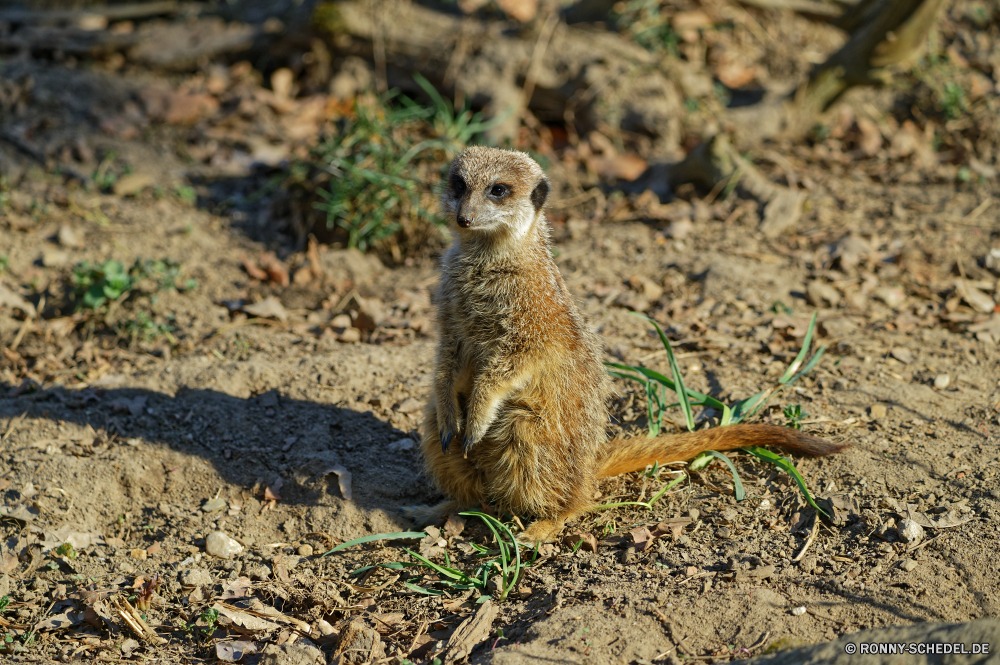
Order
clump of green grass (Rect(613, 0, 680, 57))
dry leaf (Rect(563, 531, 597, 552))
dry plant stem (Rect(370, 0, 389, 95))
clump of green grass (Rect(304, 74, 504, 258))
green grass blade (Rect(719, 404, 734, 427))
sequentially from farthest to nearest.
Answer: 1. clump of green grass (Rect(613, 0, 680, 57))
2. dry plant stem (Rect(370, 0, 389, 95))
3. clump of green grass (Rect(304, 74, 504, 258))
4. green grass blade (Rect(719, 404, 734, 427))
5. dry leaf (Rect(563, 531, 597, 552))

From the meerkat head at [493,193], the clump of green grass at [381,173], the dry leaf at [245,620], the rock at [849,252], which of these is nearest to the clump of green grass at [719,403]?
the meerkat head at [493,193]

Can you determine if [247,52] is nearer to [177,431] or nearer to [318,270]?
[318,270]

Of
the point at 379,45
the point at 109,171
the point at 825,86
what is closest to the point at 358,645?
the point at 109,171

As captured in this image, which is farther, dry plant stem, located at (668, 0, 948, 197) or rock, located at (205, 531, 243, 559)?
dry plant stem, located at (668, 0, 948, 197)

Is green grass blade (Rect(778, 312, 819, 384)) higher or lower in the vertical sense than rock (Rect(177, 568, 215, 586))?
higher

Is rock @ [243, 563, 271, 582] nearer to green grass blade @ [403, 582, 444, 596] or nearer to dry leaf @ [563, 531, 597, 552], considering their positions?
green grass blade @ [403, 582, 444, 596]

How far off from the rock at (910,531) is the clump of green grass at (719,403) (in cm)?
35

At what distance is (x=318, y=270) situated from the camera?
546 centimetres

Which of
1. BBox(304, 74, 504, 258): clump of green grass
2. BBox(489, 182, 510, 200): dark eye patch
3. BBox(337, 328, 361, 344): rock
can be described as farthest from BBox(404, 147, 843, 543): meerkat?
BBox(304, 74, 504, 258): clump of green grass

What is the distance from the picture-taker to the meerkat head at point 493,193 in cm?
335

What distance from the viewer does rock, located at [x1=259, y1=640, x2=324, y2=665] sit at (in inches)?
110

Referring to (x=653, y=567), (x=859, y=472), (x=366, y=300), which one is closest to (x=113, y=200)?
(x=366, y=300)

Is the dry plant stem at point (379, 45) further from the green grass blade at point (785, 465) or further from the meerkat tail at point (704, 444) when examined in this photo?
the green grass blade at point (785, 465)

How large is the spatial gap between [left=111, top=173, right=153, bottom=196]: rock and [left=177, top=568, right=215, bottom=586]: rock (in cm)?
373
